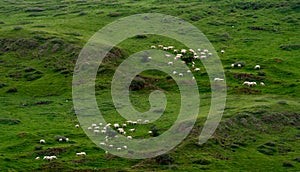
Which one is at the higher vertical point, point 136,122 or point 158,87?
point 158,87

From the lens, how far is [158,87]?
7269cm

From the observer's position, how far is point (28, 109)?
2653 inches

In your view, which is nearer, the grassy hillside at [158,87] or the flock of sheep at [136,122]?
the grassy hillside at [158,87]

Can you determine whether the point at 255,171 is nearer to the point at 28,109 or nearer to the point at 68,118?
the point at 68,118

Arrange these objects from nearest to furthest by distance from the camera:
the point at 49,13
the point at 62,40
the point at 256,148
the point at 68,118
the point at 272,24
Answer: the point at 256,148 → the point at 68,118 → the point at 62,40 → the point at 272,24 → the point at 49,13

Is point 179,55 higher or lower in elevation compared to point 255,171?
higher

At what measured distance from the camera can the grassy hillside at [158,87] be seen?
50094 mm

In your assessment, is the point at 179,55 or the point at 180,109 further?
the point at 179,55

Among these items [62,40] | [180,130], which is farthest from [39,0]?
[180,130]

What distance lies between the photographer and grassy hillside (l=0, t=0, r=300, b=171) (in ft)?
164

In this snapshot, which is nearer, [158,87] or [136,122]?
[136,122]

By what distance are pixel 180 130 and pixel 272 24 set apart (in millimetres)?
53815

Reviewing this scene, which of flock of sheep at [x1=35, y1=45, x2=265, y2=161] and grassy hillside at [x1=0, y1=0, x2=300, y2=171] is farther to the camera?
flock of sheep at [x1=35, y1=45, x2=265, y2=161]

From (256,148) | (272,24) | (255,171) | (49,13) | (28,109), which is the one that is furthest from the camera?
(49,13)
